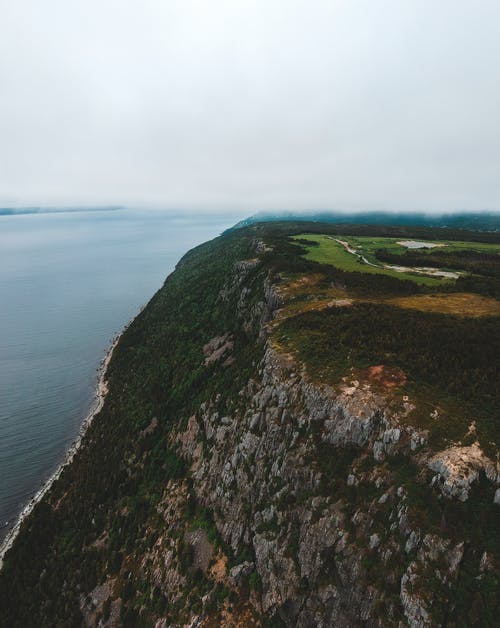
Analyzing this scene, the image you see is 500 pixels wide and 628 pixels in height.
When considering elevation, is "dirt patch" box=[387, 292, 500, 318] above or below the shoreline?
above

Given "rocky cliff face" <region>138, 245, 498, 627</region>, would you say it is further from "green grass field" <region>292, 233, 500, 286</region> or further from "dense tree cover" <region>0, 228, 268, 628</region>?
"green grass field" <region>292, 233, 500, 286</region>

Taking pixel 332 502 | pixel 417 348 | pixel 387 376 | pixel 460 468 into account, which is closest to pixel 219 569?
pixel 332 502

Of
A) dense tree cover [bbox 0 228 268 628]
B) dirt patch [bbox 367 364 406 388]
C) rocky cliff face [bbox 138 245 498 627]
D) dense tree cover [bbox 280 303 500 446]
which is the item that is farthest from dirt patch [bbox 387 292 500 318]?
dense tree cover [bbox 0 228 268 628]

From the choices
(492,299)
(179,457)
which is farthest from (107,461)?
(492,299)

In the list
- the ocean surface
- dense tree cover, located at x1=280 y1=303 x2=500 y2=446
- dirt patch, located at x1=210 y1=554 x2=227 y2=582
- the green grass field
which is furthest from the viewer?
the ocean surface

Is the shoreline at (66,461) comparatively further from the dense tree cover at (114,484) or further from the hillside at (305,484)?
the hillside at (305,484)

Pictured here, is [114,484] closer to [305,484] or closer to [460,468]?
[305,484]

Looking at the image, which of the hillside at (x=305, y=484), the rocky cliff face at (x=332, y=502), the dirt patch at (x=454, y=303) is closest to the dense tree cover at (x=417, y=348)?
the hillside at (x=305, y=484)
